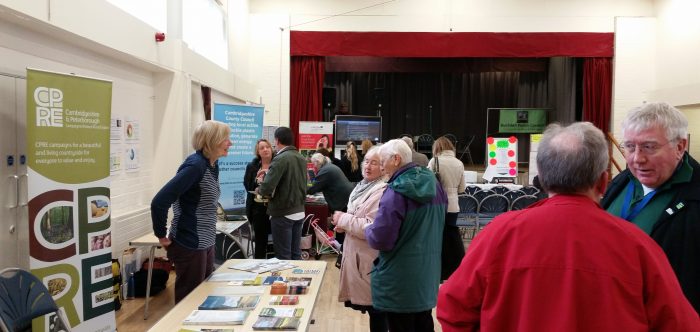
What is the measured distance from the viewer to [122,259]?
4203 mm

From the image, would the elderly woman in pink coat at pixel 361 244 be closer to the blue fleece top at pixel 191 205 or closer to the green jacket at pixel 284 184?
the blue fleece top at pixel 191 205

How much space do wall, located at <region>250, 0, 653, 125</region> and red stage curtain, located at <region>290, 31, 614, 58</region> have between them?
0.11m

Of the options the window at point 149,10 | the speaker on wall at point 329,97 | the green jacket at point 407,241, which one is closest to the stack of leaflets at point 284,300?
the green jacket at point 407,241

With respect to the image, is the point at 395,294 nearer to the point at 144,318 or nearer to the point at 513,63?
the point at 144,318

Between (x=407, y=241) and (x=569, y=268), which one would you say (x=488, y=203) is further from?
(x=569, y=268)

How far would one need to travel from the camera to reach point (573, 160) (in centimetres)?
111

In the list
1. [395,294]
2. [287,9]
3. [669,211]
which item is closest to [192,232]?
[395,294]

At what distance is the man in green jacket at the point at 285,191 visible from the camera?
3914 mm

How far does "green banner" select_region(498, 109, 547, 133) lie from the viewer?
10359 mm

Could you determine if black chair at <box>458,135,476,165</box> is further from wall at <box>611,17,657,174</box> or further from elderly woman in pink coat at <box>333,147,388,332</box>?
elderly woman in pink coat at <box>333,147,388,332</box>

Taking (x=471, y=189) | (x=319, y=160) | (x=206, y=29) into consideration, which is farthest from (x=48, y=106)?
(x=471, y=189)

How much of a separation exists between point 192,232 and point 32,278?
0.72 meters

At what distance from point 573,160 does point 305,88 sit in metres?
7.38

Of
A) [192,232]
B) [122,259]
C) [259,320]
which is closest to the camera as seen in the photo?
[259,320]
